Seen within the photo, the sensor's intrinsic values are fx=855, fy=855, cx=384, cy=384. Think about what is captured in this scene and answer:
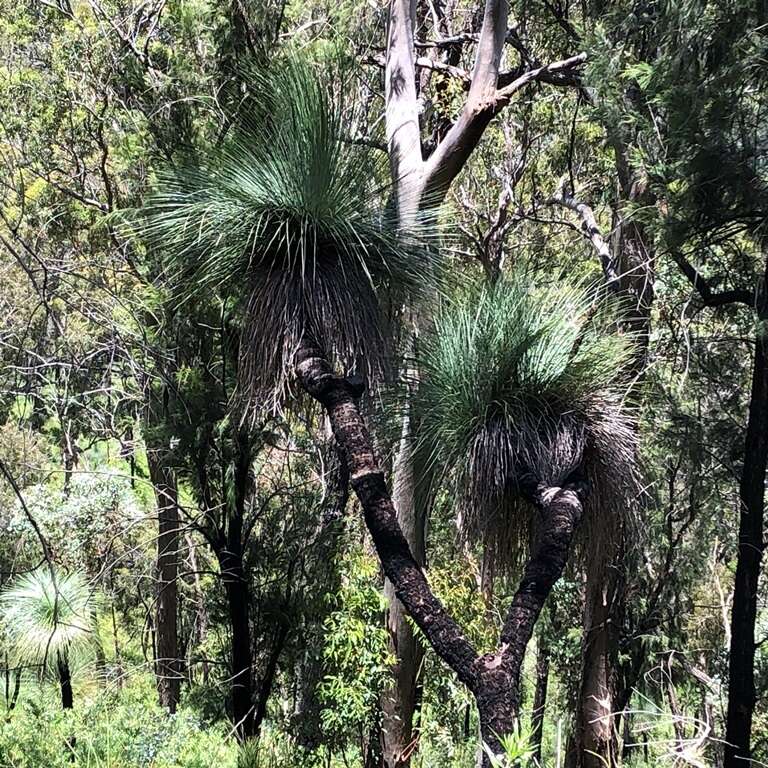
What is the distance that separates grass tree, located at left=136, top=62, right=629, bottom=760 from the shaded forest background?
0.04 m

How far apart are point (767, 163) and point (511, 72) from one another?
305cm

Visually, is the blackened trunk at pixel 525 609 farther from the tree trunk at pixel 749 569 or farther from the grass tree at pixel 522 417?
the tree trunk at pixel 749 569

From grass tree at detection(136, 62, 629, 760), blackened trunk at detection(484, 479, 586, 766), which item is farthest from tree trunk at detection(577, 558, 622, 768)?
blackened trunk at detection(484, 479, 586, 766)

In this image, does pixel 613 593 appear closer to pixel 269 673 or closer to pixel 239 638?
pixel 269 673

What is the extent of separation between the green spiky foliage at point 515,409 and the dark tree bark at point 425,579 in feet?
0.64

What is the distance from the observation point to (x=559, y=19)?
7.55 meters

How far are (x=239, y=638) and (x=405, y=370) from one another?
9.87 ft

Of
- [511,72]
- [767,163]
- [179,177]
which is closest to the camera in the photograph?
[179,177]

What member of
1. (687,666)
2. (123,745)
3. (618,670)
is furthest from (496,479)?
(618,670)

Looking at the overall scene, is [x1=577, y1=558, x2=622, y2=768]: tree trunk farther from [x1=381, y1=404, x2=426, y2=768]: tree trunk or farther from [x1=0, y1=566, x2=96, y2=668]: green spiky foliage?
[x1=0, y1=566, x2=96, y2=668]: green spiky foliage

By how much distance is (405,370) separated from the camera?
491cm

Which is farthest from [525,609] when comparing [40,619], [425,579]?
[40,619]

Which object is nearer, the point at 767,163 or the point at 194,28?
the point at 767,163

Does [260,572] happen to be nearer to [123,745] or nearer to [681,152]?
[123,745]
